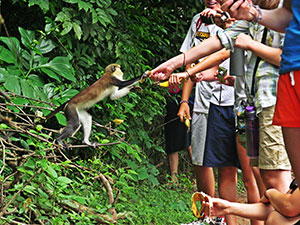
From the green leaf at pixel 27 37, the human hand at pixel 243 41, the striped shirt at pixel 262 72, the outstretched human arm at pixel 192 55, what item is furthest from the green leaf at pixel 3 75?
the human hand at pixel 243 41

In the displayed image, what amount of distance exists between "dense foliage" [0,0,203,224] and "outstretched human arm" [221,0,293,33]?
3.73ft

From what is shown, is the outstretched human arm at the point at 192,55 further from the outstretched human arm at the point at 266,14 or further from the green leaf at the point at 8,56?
the green leaf at the point at 8,56

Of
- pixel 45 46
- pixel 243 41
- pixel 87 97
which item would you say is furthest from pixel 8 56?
pixel 243 41

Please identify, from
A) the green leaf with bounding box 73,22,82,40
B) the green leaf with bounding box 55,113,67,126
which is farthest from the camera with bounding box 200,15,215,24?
the green leaf with bounding box 55,113,67,126

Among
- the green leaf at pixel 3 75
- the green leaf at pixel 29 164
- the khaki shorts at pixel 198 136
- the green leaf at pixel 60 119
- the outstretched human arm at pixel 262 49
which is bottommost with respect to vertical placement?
the khaki shorts at pixel 198 136

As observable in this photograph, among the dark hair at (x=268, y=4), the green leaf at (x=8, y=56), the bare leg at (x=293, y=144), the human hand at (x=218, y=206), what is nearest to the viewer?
the bare leg at (x=293, y=144)

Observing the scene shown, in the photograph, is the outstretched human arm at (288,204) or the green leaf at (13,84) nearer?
the outstretched human arm at (288,204)

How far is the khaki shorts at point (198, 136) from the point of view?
4.36 m

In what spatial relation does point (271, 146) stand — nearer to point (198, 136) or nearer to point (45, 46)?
point (198, 136)

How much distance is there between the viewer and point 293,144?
6.66 feet

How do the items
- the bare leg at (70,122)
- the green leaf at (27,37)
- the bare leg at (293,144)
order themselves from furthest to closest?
the green leaf at (27,37), the bare leg at (70,122), the bare leg at (293,144)

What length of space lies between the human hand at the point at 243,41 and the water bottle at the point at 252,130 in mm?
370

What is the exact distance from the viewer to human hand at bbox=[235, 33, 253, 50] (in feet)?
9.62

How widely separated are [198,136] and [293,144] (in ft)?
7.81
